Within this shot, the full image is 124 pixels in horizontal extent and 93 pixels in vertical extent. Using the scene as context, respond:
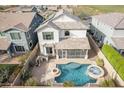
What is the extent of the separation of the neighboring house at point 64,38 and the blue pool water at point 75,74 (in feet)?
7.77

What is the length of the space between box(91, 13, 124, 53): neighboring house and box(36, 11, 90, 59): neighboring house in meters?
5.40

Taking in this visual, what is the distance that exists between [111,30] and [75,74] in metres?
11.7

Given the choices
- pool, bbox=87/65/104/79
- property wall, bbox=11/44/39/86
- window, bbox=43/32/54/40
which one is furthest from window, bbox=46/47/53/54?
pool, bbox=87/65/104/79

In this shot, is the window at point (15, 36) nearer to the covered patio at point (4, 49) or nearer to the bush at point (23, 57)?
the covered patio at point (4, 49)

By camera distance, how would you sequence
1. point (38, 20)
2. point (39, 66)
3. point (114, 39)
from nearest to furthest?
point (39, 66), point (114, 39), point (38, 20)

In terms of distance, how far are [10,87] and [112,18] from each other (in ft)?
78.3

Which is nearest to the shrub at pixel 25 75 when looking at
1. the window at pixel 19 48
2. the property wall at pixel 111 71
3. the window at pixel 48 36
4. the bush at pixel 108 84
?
the window at pixel 19 48

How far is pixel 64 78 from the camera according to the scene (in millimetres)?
21906

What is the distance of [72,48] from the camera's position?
2470cm

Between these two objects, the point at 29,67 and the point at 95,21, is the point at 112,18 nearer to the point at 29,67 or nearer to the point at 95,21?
the point at 95,21

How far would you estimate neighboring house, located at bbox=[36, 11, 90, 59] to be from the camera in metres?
24.8

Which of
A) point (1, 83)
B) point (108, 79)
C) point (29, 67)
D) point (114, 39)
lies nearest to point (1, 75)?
point (1, 83)

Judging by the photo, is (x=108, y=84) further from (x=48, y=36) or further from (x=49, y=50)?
(x=48, y=36)

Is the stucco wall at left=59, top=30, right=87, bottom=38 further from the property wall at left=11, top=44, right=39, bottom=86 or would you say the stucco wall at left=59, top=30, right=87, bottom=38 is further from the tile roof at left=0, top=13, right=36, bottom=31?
the tile roof at left=0, top=13, right=36, bottom=31
